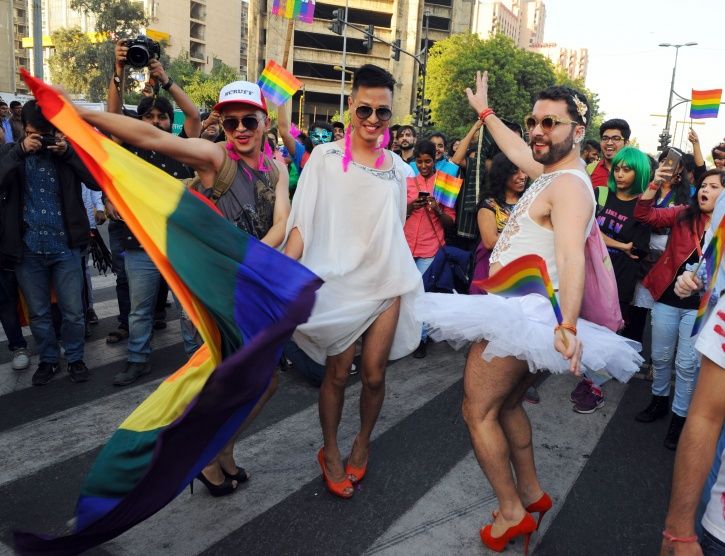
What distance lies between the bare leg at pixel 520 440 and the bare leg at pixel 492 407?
117 millimetres

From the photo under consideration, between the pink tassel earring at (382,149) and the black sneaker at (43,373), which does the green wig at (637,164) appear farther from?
the black sneaker at (43,373)

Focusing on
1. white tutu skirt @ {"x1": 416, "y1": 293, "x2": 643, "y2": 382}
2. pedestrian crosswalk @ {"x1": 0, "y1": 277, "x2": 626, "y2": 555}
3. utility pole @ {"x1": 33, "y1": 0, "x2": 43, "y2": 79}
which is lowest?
pedestrian crosswalk @ {"x1": 0, "y1": 277, "x2": 626, "y2": 555}

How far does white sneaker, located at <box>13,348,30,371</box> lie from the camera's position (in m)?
5.03

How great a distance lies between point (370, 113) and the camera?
3.25 meters

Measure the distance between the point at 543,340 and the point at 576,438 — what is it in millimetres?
2110

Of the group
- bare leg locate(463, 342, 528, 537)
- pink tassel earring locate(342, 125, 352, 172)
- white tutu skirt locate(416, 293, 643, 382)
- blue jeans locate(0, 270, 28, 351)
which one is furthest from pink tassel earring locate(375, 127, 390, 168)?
blue jeans locate(0, 270, 28, 351)

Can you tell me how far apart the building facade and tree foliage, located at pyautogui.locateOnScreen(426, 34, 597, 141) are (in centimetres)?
1353

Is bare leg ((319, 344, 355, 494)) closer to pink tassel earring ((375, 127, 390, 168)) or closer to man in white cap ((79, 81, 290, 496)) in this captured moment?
man in white cap ((79, 81, 290, 496))

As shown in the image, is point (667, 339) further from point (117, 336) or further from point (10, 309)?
point (10, 309)

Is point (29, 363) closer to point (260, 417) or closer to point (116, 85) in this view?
point (260, 417)

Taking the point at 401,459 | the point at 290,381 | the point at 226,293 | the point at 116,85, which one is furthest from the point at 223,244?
the point at 290,381

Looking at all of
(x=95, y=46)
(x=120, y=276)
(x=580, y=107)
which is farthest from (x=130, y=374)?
(x=95, y=46)

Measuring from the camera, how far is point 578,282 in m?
2.46

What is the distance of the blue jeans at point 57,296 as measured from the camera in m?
4.85
